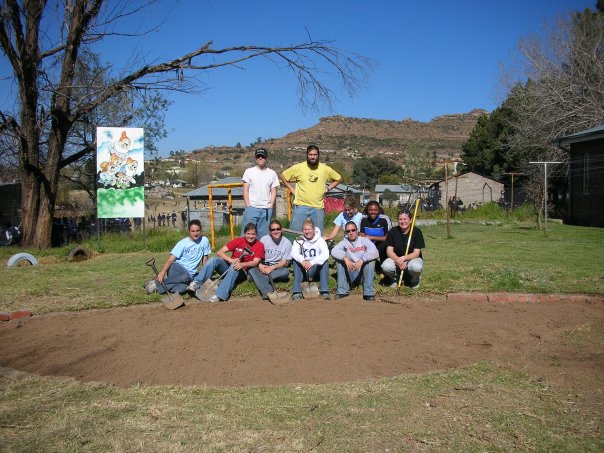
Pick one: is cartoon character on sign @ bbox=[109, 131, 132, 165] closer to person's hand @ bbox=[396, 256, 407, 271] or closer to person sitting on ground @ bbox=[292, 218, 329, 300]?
person sitting on ground @ bbox=[292, 218, 329, 300]

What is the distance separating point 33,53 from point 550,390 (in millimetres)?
15044

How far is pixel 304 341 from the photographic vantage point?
6445mm

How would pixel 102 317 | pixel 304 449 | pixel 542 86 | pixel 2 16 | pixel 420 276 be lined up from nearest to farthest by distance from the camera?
pixel 304 449, pixel 102 317, pixel 420 276, pixel 2 16, pixel 542 86

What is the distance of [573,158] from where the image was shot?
25.6 m

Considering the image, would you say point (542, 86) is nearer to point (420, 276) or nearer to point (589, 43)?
point (589, 43)

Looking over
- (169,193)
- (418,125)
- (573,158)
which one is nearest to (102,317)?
(573,158)

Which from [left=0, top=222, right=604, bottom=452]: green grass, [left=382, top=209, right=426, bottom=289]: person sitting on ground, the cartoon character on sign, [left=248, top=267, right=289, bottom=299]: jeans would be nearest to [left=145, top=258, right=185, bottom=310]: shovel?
[left=248, top=267, right=289, bottom=299]: jeans

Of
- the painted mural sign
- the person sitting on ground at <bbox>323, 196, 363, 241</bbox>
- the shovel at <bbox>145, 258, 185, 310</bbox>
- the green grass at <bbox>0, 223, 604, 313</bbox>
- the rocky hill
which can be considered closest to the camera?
the shovel at <bbox>145, 258, 185, 310</bbox>

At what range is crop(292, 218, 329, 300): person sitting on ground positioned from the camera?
8195 mm

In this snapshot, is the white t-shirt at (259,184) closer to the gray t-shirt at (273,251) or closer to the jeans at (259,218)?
the jeans at (259,218)

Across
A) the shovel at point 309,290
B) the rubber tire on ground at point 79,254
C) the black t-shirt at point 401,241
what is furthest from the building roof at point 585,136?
the rubber tire on ground at point 79,254

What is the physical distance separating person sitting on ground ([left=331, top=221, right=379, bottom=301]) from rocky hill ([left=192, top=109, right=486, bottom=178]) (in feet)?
228

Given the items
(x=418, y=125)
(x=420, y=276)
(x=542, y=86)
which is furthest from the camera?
(x=418, y=125)

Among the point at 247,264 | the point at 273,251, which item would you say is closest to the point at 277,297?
the point at 247,264
